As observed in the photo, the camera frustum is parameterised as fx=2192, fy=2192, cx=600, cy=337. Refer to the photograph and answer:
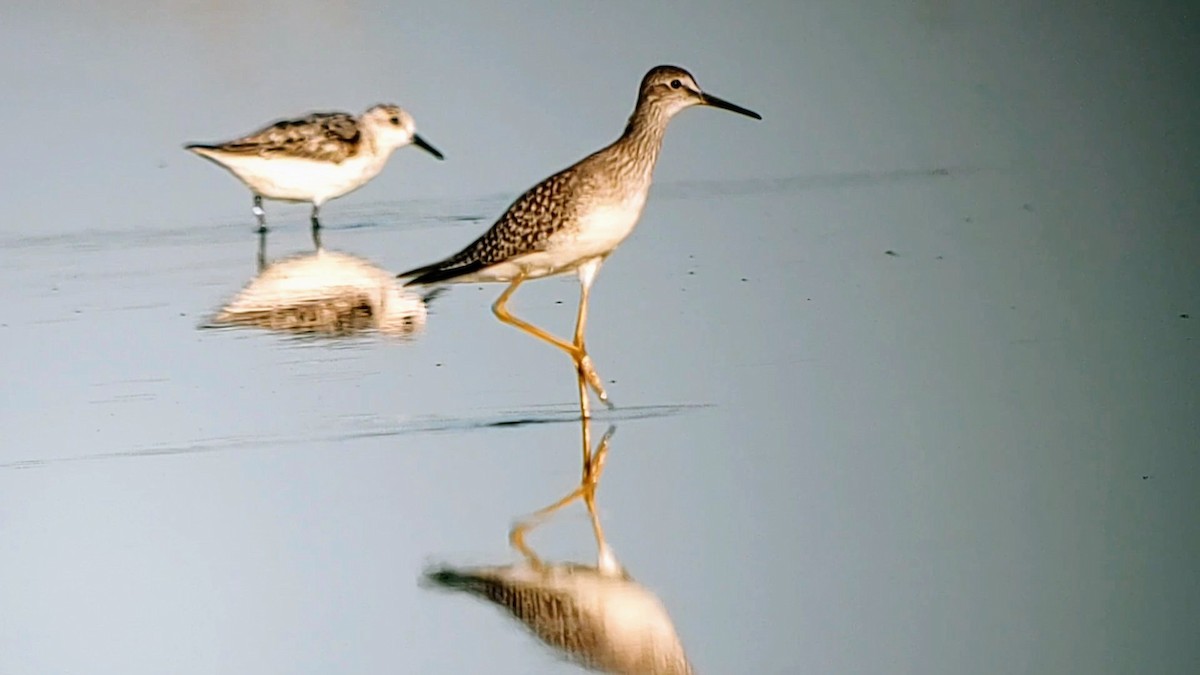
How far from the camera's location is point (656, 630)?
4.02 meters

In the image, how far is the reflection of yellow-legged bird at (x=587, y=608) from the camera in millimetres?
3902

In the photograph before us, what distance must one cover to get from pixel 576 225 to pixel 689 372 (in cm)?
51

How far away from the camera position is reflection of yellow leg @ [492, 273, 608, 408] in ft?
19.0

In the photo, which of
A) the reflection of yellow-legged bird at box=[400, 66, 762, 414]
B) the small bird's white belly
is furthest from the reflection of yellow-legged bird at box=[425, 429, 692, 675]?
the small bird's white belly

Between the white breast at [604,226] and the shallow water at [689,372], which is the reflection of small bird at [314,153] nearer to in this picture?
the shallow water at [689,372]

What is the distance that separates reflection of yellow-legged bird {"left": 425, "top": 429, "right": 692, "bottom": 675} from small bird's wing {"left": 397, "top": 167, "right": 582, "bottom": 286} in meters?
1.33

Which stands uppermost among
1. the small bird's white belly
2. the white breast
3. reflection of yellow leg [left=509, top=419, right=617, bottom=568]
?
the small bird's white belly

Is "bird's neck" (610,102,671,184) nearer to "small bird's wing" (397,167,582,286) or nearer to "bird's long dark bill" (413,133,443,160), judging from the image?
"small bird's wing" (397,167,582,286)

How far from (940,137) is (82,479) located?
194 inches

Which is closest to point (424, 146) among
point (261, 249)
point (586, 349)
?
point (261, 249)

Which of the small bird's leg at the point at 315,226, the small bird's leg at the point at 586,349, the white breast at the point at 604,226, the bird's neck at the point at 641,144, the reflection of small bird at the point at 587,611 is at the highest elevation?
the bird's neck at the point at 641,144

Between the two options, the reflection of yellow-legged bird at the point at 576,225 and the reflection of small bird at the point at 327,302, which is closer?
the reflection of yellow-legged bird at the point at 576,225

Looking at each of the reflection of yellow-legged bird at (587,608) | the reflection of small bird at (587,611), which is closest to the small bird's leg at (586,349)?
the reflection of yellow-legged bird at (587,608)

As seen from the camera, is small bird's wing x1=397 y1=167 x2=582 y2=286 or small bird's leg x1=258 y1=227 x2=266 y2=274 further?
small bird's leg x1=258 y1=227 x2=266 y2=274
